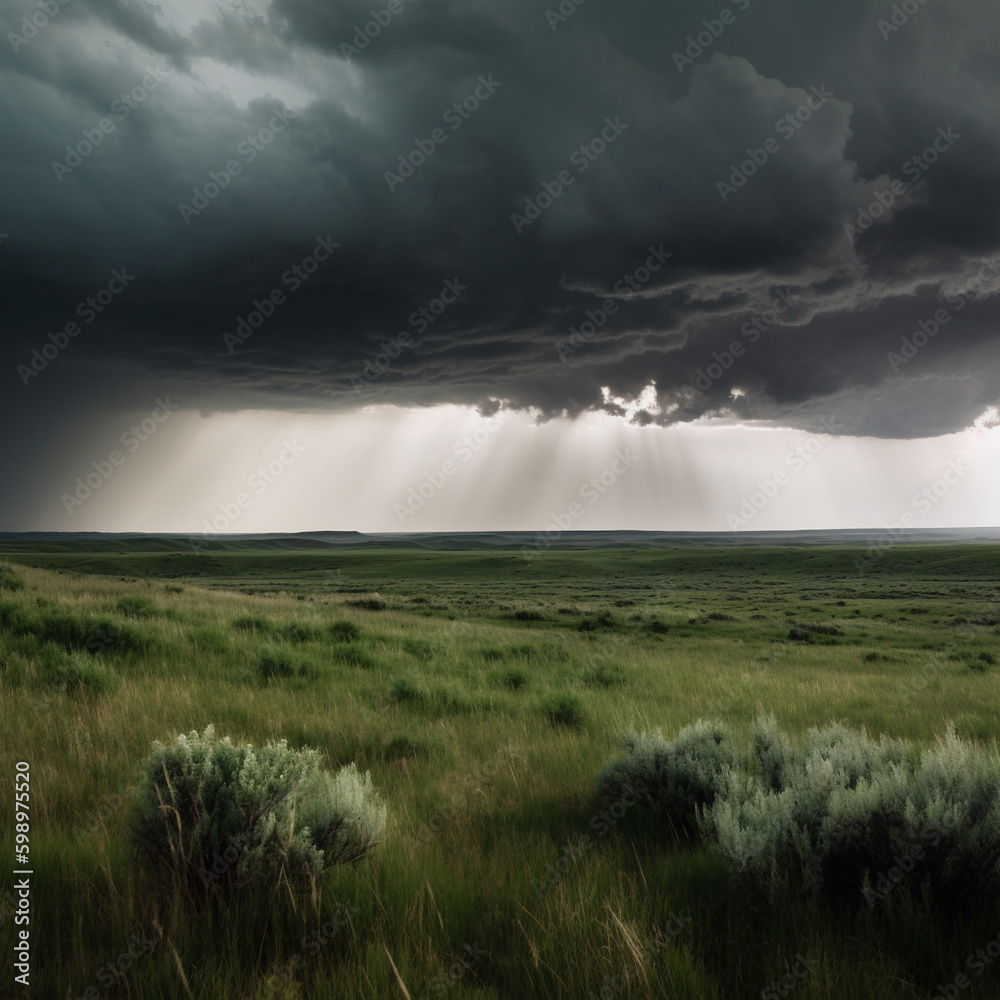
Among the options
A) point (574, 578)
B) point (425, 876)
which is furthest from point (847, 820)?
point (574, 578)

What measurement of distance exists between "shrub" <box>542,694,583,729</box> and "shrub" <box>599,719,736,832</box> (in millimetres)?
2766

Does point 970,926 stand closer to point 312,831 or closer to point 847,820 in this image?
point 847,820

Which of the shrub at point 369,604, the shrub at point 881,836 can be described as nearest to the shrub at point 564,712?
the shrub at point 881,836

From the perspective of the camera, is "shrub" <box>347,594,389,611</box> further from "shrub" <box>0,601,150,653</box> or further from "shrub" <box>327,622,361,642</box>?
"shrub" <box>0,601,150,653</box>

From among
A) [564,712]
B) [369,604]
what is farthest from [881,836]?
[369,604]

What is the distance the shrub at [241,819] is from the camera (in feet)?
10.2

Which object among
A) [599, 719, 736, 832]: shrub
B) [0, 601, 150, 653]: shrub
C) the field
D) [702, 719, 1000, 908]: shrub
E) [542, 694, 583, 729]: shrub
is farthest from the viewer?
[0, 601, 150, 653]: shrub

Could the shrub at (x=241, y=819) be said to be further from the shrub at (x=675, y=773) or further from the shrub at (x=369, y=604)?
the shrub at (x=369, y=604)

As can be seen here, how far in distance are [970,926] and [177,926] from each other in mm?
3797

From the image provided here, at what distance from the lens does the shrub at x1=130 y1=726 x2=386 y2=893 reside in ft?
10.2

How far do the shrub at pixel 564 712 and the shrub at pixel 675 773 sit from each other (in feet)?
9.08

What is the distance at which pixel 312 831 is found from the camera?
11.0ft

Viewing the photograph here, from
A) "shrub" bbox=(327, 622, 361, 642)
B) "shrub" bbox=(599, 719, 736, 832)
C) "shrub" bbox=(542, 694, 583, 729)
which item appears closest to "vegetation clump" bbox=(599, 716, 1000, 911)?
"shrub" bbox=(599, 719, 736, 832)

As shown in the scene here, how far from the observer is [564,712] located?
25.9 ft
